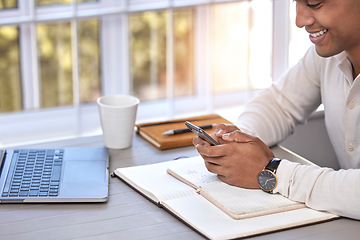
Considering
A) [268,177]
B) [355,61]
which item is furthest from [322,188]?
[355,61]

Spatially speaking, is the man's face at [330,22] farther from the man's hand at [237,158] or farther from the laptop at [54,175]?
the laptop at [54,175]

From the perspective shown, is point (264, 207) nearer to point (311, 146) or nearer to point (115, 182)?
point (115, 182)

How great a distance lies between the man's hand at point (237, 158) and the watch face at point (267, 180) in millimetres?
12

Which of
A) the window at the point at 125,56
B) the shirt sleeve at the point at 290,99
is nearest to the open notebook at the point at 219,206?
the shirt sleeve at the point at 290,99

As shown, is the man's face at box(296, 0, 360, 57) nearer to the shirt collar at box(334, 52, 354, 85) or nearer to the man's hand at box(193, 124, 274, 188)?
the shirt collar at box(334, 52, 354, 85)

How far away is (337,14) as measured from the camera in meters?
1.53

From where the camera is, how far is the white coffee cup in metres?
1.72

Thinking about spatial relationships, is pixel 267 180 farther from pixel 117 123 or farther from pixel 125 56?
pixel 125 56

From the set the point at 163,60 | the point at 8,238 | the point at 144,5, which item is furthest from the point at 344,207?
the point at 163,60

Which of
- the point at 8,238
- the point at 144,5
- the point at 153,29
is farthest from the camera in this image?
the point at 153,29

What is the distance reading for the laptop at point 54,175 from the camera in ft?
4.66

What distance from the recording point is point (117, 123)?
5.71ft

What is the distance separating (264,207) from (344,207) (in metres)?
0.17

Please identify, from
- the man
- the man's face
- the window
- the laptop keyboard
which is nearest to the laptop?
the laptop keyboard
